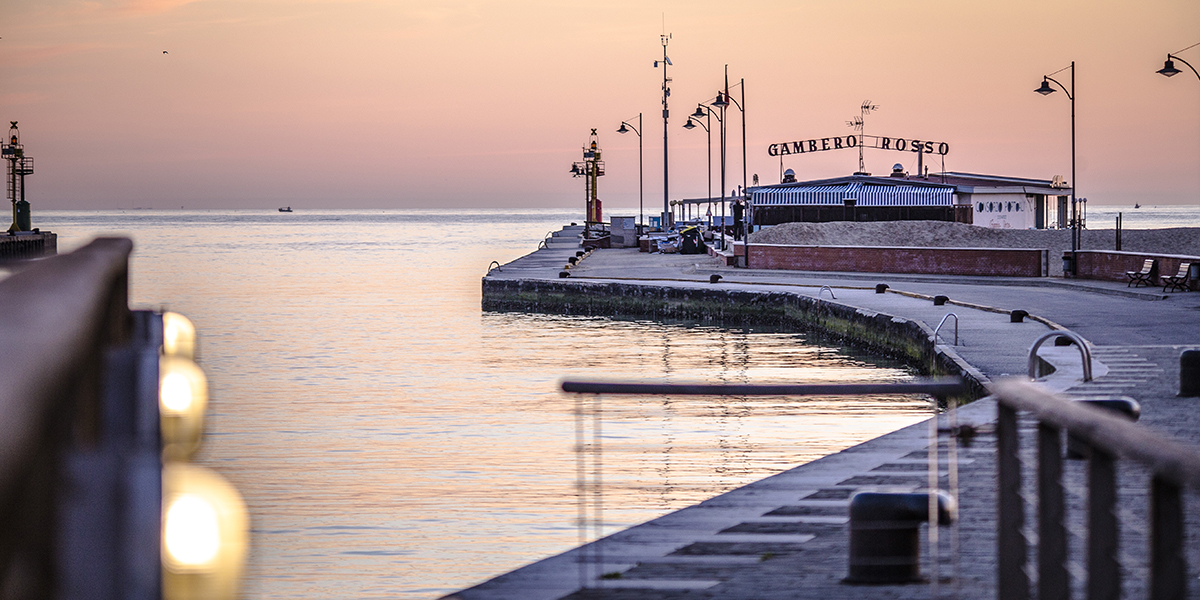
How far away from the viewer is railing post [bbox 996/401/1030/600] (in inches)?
130

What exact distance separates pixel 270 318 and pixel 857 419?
98.7 ft

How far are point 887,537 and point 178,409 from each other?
3.95m

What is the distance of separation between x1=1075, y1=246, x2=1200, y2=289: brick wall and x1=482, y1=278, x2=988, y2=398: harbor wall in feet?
28.2

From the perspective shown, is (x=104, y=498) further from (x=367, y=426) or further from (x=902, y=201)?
(x=902, y=201)

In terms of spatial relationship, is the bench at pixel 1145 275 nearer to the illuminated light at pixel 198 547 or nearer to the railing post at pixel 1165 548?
the railing post at pixel 1165 548

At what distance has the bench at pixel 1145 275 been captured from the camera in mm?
31045

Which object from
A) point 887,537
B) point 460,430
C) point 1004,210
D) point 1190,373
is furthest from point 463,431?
point 1004,210

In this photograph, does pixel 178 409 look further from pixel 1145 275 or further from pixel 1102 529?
pixel 1145 275

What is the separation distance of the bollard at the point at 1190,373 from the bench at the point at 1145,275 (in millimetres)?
19926

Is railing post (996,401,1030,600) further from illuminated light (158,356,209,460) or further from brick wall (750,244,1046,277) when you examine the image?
brick wall (750,244,1046,277)

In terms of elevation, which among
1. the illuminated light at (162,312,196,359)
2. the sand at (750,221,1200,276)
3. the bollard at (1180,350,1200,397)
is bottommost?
the bollard at (1180,350,1200,397)

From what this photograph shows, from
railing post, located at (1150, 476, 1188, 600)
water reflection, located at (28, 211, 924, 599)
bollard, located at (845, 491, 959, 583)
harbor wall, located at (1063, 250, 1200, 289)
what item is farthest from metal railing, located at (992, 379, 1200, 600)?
harbor wall, located at (1063, 250, 1200, 289)

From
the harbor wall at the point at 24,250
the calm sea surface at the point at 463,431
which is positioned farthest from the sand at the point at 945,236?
the harbor wall at the point at 24,250

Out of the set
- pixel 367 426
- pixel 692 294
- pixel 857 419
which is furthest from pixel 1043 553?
pixel 692 294
